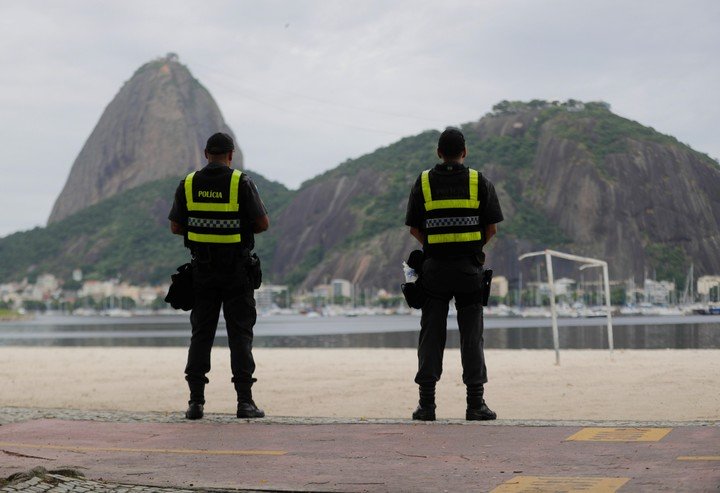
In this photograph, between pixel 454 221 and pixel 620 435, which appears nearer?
pixel 620 435

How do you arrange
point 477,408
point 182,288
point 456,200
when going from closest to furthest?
1. point 477,408
2. point 456,200
3. point 182,288

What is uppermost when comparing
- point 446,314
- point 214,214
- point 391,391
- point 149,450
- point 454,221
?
point 214,214

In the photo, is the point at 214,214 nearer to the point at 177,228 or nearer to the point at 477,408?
the point at 177,228

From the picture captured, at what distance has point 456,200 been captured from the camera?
811 cm

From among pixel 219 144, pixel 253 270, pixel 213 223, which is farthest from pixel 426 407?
pixel 219 144

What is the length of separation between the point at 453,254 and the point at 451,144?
841 millimetres

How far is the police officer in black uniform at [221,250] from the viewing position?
333 inches

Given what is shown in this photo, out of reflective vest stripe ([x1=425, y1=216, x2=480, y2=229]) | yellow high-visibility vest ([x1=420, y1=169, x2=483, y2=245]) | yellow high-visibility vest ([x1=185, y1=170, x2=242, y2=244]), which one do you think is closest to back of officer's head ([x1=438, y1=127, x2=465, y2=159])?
yellow high-visibility vest ([x1=420, y1=169, x2=483, y2=245])

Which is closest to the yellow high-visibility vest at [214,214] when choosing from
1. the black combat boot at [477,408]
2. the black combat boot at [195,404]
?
the black combat boot at [195,404]

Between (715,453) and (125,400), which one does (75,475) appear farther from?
(125,400)

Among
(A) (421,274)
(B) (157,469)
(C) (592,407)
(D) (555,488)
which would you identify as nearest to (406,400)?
(C) (592,407)

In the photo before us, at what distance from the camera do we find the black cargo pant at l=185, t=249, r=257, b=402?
27.8 feet

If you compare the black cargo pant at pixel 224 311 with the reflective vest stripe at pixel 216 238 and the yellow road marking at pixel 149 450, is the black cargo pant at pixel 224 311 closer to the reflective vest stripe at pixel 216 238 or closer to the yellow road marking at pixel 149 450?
the reflective vest stripe at pixel 216 238

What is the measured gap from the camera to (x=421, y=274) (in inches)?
326
